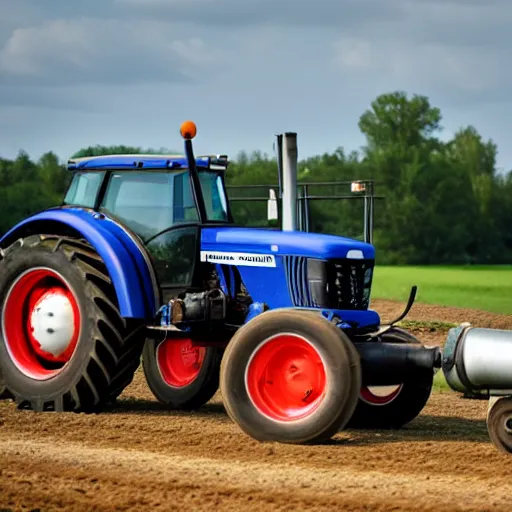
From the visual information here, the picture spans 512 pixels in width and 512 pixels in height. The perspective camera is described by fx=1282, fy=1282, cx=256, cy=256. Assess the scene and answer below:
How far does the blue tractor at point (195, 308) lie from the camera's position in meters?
8.38

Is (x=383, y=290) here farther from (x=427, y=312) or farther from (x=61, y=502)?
(x=61, y=502)

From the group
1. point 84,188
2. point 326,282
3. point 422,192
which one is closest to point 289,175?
point 326,282

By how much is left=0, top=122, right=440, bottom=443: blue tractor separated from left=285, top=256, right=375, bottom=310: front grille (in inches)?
0.4

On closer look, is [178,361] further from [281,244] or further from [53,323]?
[281,244]

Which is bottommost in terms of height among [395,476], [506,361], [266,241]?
[395,476]

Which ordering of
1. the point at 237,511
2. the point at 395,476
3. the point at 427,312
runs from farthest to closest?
the point at 427,312 < the point at 395,476 < the point at 237,511

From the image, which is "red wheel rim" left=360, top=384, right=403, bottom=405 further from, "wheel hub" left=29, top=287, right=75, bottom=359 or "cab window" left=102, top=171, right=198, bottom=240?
"wheel hub" left=29, top=287, right=75, bottom=359

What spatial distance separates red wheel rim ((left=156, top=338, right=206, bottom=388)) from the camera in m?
10.5

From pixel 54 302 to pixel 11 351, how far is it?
0.62m

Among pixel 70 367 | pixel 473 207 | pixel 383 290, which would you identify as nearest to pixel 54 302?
pixel 70 367

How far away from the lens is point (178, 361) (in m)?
10.6

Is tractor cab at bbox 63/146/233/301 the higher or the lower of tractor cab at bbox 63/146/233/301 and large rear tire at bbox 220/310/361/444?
the higher

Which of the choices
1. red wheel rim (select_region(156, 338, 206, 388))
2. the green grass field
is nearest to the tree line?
the green grass field

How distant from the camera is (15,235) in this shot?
33.5 feet
